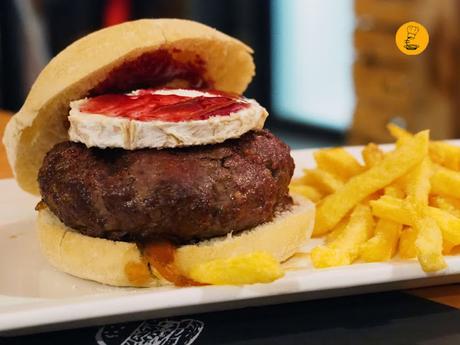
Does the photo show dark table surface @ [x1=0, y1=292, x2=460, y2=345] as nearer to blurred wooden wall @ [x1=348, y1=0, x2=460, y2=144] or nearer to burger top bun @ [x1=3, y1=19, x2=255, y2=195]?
burger top bun @ [x1=3, y1=19, x2=255, y2=195]

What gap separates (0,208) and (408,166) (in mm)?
1535

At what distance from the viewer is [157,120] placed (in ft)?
6.49

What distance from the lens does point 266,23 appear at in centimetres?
737

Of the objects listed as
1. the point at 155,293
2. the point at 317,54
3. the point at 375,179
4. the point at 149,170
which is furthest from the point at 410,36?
the point at 317,54

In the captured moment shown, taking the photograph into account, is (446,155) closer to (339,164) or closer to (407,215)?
(339,164)

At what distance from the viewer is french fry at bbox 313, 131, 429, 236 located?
2248mm

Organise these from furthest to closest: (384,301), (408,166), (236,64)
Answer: (236,64) → (408,166) → (384,301)

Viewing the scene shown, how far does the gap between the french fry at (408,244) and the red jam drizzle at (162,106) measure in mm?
601

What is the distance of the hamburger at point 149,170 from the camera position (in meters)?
1.95

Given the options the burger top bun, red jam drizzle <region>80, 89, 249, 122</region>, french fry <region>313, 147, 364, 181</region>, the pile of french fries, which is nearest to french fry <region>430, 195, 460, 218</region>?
the pile of french fries

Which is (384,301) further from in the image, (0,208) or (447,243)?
(0,208)

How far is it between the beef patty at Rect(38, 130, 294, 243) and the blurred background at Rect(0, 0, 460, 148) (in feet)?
11.7

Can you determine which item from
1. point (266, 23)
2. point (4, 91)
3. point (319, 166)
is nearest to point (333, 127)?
point (266, 23)

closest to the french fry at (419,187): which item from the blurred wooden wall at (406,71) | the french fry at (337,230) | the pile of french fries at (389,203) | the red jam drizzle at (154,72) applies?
the pile of french fries at (389,203)
